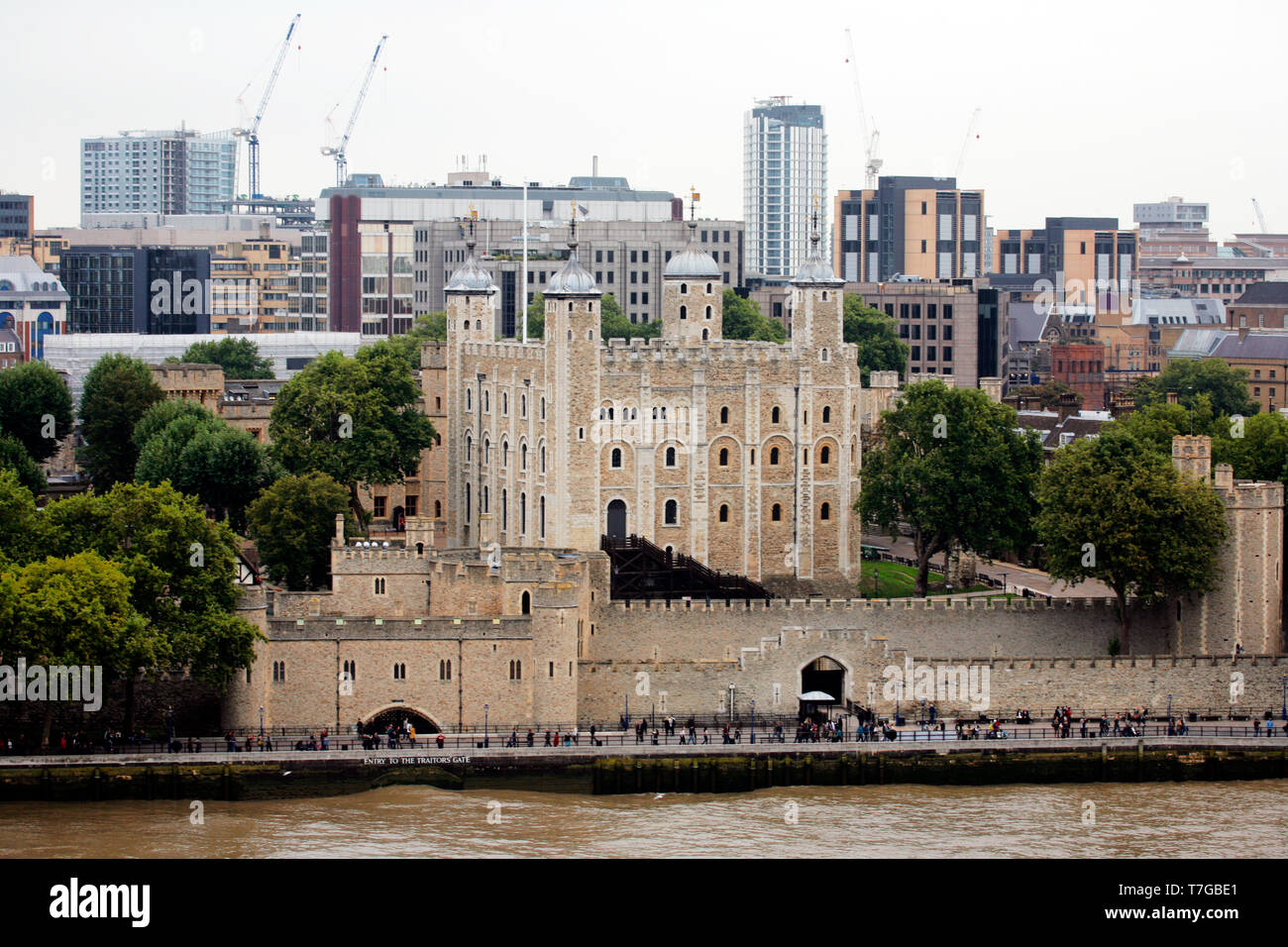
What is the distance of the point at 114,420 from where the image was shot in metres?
117

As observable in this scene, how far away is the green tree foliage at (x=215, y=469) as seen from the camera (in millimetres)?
104312

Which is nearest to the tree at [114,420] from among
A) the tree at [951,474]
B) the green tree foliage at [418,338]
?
the green tree foliage at [418,338]

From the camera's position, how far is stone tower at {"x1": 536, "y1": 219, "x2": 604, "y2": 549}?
102 m

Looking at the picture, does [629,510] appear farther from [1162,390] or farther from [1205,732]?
[1162,390]

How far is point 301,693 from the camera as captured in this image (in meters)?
83.8

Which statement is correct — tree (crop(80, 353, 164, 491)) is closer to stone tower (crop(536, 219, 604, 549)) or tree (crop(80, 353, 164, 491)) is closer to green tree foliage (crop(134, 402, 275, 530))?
green tree foliage (crop(134, 402, 275, 530))

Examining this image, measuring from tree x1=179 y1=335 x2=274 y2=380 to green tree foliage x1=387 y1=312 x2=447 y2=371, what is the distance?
9.10 metres

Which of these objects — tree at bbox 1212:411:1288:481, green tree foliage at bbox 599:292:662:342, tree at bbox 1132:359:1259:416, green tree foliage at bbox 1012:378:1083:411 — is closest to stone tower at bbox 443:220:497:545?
tree at bbox 1212:411:1288:481

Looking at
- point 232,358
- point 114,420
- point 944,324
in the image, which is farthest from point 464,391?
point 944,324

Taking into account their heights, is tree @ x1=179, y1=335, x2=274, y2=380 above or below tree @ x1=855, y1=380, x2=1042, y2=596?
above

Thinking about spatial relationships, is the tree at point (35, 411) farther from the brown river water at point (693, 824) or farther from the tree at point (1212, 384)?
the tree at point (1212, 384)

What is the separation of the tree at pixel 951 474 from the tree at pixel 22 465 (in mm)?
32475

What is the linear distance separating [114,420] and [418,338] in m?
40.4

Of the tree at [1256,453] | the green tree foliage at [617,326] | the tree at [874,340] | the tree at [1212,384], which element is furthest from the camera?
the green tree foliage at [617,326]
